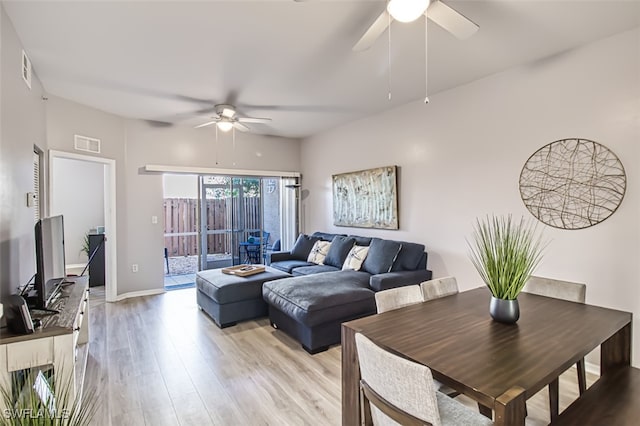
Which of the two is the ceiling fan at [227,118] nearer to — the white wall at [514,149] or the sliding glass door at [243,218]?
the white wall at [514,149]

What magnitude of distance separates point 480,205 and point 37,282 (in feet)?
12.7

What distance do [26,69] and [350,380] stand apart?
361cm

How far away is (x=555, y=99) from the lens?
2873mm

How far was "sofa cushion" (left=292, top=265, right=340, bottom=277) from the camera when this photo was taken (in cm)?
443

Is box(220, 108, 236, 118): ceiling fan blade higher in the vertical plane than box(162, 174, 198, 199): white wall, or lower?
higher

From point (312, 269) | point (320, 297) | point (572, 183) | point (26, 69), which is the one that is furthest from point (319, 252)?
point (26, 69)

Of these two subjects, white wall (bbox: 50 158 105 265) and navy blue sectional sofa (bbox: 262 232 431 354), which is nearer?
navy blue sectional sofa (bbox: 262 232 431 354)

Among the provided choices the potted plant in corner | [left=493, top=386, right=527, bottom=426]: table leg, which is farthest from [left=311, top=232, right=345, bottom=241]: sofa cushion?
[left=493, top=386, right=527, bottom=426]: table leg

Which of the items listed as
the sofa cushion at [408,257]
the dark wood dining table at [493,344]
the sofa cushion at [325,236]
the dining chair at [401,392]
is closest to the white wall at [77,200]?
the sofa cushion at [325,236]

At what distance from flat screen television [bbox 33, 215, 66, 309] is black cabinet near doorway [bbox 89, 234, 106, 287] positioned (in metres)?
3.13

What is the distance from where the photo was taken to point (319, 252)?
200 inches

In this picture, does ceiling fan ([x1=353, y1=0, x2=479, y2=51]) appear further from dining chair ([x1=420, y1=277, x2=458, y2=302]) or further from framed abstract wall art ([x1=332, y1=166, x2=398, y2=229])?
framed abstract wall art ([x1=332, y1=166, x2=398, y2=229])

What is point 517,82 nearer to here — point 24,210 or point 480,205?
point 480,205

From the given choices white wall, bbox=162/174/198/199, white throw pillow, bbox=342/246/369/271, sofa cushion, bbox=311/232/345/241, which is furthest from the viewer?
white wall, bbox=162/174/198/199
